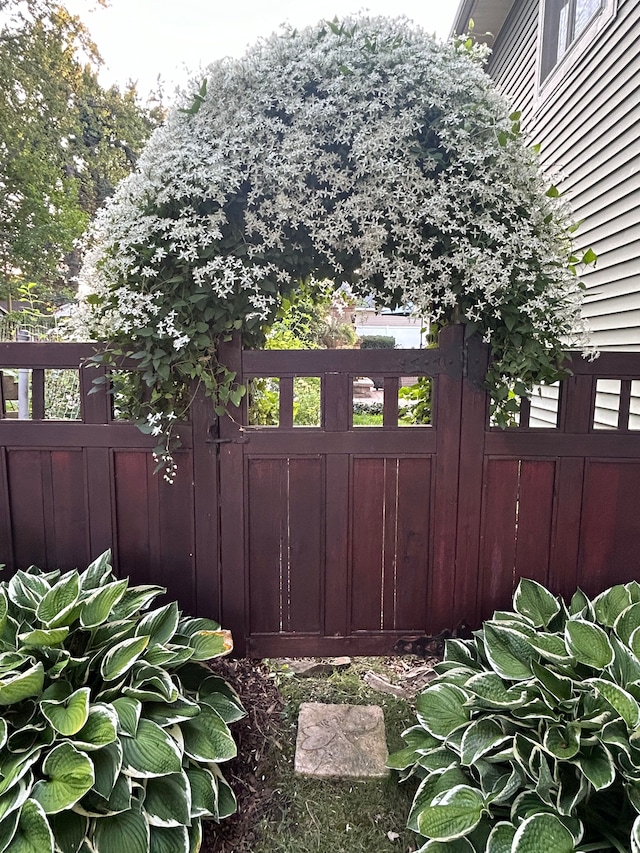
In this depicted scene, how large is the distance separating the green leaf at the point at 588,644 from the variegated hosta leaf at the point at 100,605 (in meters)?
1.33

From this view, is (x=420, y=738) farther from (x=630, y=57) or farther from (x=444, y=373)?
(x=630, y=57)

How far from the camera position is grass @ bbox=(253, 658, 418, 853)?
1449 millimetres

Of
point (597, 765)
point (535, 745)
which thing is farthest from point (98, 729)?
point (597, 765)

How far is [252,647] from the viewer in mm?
2002

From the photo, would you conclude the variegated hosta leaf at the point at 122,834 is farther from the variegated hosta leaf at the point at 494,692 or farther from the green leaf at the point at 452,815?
the variegated hosta leaf at the point at 494,692

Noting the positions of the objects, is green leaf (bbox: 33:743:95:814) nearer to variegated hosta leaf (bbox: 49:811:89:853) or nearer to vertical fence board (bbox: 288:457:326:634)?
variegated hosta leaf (bbox: 49:811:89:853)

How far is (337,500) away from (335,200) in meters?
1.07

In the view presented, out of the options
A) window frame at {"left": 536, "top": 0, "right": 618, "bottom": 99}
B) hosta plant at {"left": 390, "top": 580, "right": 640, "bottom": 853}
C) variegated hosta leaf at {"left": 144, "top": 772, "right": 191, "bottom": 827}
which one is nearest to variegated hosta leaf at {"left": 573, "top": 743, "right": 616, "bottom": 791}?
hosta plant at {"left": 390, "top": 580, "right": 640, "bottom": 853}

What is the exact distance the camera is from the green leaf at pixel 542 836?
111cm

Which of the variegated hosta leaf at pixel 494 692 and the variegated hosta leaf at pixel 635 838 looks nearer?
the variegated hosta leaf at pixel 635 838

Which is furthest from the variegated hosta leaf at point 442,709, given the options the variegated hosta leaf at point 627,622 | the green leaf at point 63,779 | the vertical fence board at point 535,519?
the green leaf at point 63,779

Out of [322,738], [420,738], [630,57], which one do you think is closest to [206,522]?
[322,738]

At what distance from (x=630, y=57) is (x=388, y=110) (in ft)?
7.84

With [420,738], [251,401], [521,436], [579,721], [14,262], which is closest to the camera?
[579,721]
